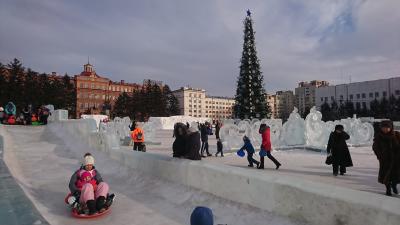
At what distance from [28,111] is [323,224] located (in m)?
21.5

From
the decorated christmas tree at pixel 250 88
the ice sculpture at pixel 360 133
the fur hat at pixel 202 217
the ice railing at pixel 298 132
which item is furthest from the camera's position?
the decorated christmas tree at pixel 250 88

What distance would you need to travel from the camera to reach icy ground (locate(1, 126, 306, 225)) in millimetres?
5809

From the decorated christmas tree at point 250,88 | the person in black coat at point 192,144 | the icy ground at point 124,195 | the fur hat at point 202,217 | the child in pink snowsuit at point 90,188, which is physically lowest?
the icy ground at point 124,195

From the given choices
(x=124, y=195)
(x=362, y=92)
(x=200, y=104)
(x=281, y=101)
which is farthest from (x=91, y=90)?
(x=124, y=195)

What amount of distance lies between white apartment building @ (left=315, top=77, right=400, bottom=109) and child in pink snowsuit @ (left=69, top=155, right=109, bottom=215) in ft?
291

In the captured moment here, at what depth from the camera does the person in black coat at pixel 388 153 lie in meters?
6.20

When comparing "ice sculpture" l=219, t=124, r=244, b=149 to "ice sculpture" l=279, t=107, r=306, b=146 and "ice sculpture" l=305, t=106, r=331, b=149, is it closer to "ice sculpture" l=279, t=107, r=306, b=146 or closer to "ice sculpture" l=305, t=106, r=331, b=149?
"ice sculpture" l=279, t=107, r=306, b=146

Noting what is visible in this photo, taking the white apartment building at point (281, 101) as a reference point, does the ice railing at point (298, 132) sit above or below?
below

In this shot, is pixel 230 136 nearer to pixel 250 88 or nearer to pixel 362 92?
pixel 250 88

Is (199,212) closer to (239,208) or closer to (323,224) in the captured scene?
(323,224)

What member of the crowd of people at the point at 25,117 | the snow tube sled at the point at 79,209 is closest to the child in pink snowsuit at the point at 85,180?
the snow tube sled at the point at 79,209

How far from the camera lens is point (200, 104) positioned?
15488 centimetres

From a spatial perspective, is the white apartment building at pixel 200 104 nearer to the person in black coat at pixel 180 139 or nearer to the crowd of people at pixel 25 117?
the crowd of people at pixel 25 117

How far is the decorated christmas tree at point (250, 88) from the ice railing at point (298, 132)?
50.5ft
